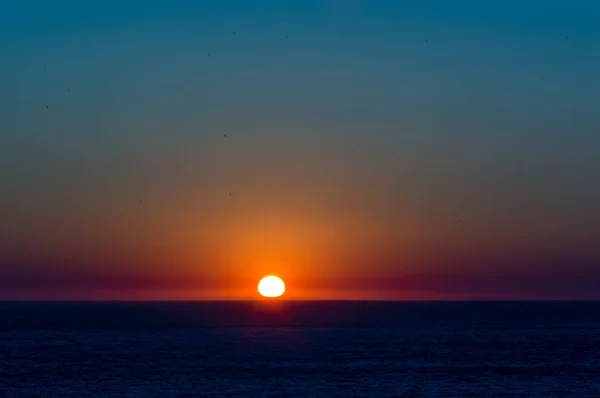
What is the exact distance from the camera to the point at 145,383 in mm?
60625

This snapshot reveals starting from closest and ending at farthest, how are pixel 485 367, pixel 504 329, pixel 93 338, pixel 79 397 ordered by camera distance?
pixel 79 397 → pixel 485 367 → pixel 93 338 → pixel 504 329

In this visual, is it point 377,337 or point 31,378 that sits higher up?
point 377,337

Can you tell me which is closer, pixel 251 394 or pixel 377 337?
pixel 251 394

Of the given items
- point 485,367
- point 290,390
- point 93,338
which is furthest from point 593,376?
point 93,338

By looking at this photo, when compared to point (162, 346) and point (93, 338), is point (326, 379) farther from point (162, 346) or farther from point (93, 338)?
point (93, 338)

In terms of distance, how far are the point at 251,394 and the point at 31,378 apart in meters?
16.6

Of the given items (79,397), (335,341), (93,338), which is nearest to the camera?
(79,397)

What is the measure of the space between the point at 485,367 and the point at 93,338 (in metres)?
49.7

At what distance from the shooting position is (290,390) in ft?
186

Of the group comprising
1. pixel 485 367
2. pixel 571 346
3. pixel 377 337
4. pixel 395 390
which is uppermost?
pixel 377 337

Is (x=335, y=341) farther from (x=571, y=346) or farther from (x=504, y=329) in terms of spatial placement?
(x=504, y=329)

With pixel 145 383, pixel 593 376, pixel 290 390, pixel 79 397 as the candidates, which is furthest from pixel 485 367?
pixel 79 397

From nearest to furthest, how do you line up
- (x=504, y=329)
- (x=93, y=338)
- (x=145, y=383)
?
(x=145, y=383) → (x=93, y=338) → (x=504, y=329)

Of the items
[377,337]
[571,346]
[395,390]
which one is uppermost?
[377,337]
